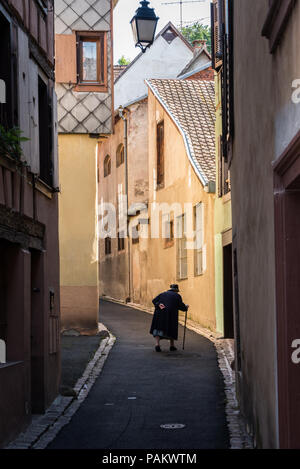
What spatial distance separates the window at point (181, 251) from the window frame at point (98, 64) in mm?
5793

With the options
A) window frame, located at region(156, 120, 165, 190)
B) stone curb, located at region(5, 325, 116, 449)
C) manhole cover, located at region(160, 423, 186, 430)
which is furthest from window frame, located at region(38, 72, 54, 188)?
window frame, located at region(156, 120, 165, 190)

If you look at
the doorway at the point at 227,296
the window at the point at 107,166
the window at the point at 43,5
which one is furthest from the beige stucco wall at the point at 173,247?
the window at the point at 43,5

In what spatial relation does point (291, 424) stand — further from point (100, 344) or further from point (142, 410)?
point (100, 344)

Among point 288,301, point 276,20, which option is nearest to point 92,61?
point 276,20

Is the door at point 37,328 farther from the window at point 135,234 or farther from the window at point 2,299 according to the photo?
the window at point 135,234

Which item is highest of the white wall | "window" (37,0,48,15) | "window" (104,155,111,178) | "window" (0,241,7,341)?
the white wall

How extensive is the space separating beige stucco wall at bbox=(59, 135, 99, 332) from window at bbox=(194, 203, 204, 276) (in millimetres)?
3397

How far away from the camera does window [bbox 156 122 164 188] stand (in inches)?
1097

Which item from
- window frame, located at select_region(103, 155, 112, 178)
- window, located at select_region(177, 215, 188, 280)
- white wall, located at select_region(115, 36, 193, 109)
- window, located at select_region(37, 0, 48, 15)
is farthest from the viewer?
window frame, located at select_region(103, 155, 112, 178)

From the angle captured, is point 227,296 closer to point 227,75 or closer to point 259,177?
point 227,75

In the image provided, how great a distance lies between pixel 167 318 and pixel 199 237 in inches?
221

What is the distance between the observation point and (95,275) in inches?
824

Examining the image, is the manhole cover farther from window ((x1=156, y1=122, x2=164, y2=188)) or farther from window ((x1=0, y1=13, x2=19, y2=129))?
window ((x1=156, y1=122, x2=164, y2=188))

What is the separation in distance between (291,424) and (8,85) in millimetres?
5868
